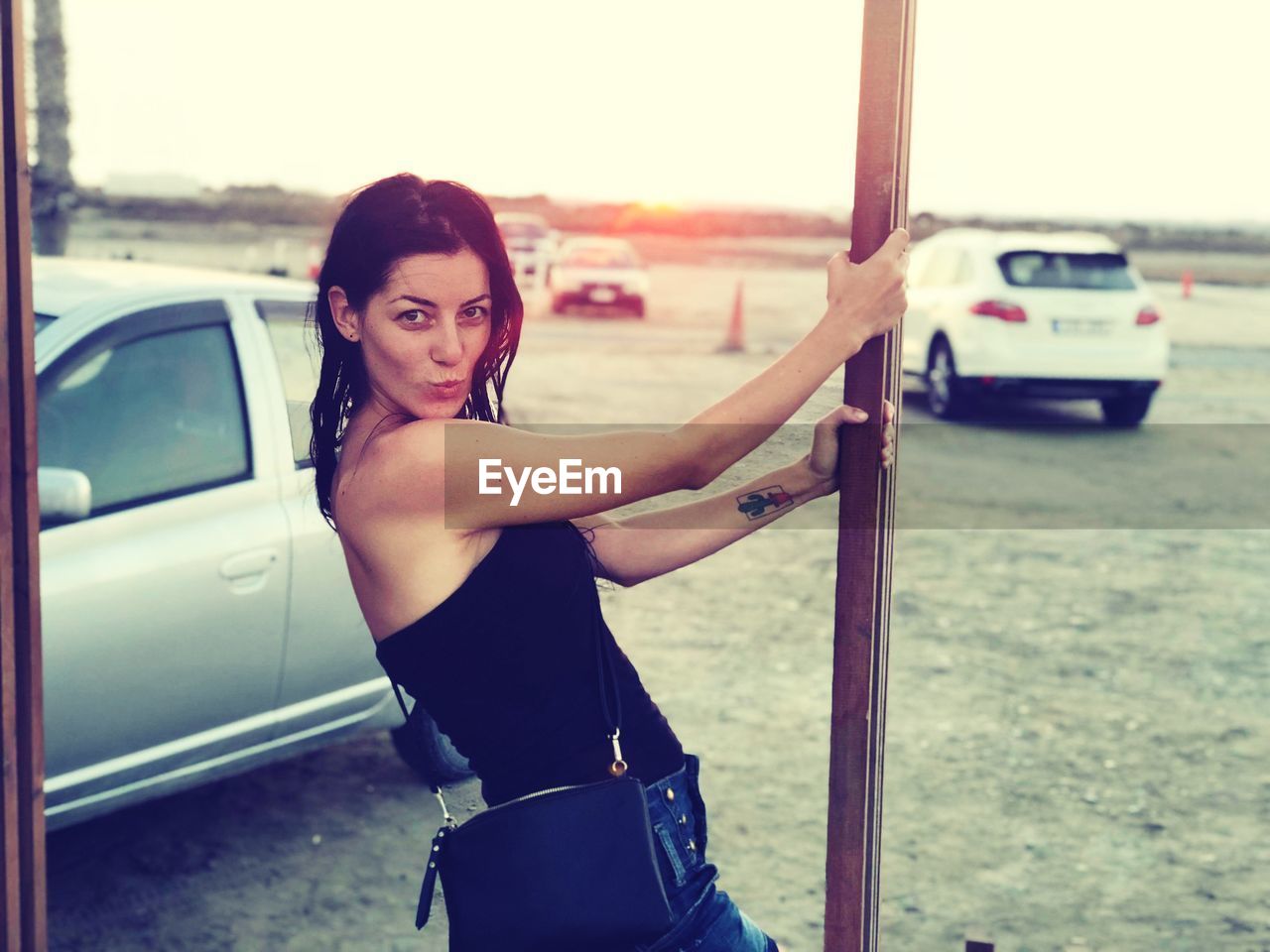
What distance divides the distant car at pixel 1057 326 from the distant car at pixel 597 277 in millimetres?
11018

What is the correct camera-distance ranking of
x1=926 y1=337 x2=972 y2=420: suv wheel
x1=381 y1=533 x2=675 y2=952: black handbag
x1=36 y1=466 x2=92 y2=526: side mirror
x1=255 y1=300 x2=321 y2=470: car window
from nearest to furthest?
1. x1=381 y1=533 x2=675 y2=952: black handbag
2. x1=36 y1=466 x2=92 y2=526: side mirror
3. x1=255 y1=300 x2=321 y2=470: car window
4. x1=926 y1=337 x2=972 y2=420: suv wheel

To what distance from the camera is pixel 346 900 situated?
395 cm

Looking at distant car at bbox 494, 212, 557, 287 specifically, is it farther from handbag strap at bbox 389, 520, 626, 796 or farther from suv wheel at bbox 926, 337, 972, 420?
handbag strap at bbox 389, 520, 626, 796

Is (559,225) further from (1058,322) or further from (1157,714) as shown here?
(1157,714)

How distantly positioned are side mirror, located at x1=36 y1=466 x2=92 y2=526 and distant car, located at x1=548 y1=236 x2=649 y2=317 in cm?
2019

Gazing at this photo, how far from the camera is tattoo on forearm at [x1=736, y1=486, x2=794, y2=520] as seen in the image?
6.61 ft

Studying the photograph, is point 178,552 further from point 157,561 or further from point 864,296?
point 864,296

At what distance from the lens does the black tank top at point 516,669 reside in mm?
1679

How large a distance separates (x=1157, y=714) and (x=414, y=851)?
2927 millimetres

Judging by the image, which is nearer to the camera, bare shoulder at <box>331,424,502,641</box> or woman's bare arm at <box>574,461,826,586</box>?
bare shoulder at <box>331,424,502,641</box>

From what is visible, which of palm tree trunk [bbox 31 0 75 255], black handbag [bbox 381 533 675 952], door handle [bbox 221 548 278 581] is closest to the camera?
black handbag [bbox 381 533 675 952]

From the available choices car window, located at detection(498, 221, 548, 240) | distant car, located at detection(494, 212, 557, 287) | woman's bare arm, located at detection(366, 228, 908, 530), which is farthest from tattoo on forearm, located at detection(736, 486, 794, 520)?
car window, located at detection(498, 221, 548, 240)

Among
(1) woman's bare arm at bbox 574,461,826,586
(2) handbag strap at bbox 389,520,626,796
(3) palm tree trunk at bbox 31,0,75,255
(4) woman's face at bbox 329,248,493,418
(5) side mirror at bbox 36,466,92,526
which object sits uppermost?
(3) palm tree trunk at bbox 31,0,75,255

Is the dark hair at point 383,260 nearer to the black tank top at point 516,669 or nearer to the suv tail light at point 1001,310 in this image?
the black tank top at point 516,669
